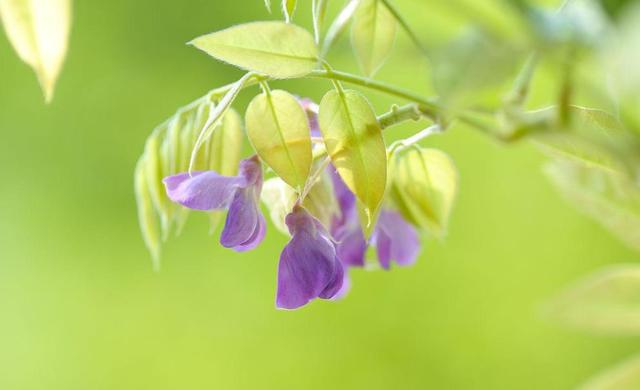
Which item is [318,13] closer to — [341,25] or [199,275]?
[341,25]

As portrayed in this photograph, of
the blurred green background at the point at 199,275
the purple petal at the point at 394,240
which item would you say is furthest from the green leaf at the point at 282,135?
the blurred green background at the point at 199,275

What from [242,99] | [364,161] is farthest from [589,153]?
[242,99]

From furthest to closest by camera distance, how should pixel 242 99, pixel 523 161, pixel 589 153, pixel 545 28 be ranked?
pixel 523 161 < pixel 242 99 < pixel 589 153 < pixel 545 28

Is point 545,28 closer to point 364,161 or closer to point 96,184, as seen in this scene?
point 364,161

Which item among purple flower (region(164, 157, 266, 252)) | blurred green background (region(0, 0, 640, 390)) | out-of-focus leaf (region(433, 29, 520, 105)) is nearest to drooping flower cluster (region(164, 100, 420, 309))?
purple flower (region(164, 157, 266, 252))

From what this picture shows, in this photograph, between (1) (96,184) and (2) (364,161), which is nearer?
Result: (2) (364,161)

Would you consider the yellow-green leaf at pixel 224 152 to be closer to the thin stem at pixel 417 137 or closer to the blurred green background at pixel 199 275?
the thin stem at pixel 417 137

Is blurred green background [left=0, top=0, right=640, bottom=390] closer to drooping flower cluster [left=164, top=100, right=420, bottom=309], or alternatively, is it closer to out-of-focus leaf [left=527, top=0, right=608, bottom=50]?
drooping flower cluster [left=164, top=100, right=420, bottom=309]
